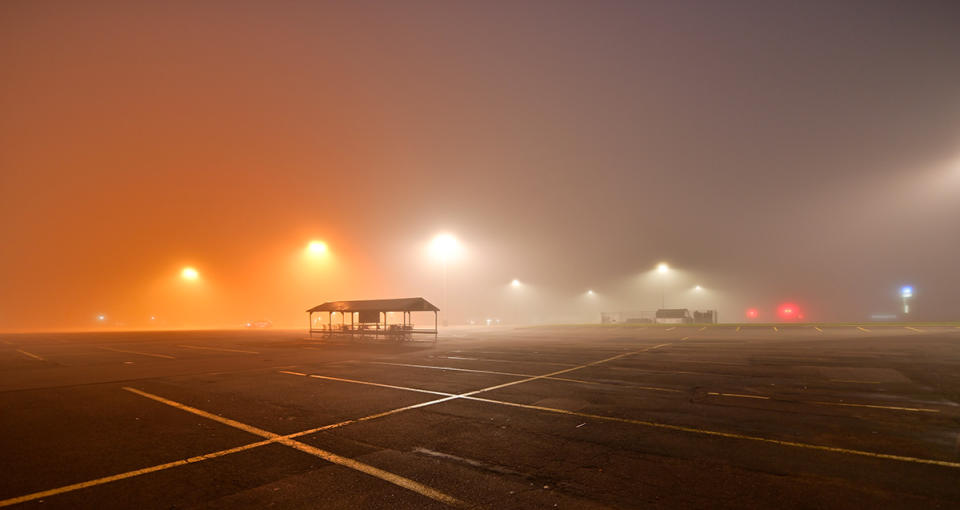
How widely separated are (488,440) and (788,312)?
7645 centimetres

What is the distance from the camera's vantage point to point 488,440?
705 centimetres

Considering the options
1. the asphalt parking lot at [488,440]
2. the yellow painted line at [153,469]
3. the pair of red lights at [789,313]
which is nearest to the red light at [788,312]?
the pair of red lights at [789,313]

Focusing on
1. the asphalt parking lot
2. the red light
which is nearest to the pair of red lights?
the red light

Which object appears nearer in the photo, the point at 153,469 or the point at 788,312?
the point at 153,469

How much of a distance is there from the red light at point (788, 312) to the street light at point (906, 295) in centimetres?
1153

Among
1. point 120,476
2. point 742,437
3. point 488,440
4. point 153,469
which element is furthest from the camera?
point 742,437

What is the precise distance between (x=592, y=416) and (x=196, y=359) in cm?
1916

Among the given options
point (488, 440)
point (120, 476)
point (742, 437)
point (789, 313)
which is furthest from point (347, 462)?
point (789, 313)

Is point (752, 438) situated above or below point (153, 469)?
below

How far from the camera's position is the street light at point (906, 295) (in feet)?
189

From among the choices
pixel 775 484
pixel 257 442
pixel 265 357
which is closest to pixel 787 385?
pixel 775 484

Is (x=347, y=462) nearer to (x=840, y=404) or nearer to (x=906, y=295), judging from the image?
(x=840, y=404)

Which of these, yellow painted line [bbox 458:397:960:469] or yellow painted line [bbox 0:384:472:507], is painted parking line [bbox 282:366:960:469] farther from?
yellow painted line [bbox 0:384:472:507]

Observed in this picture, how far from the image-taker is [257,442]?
7.11 meters
